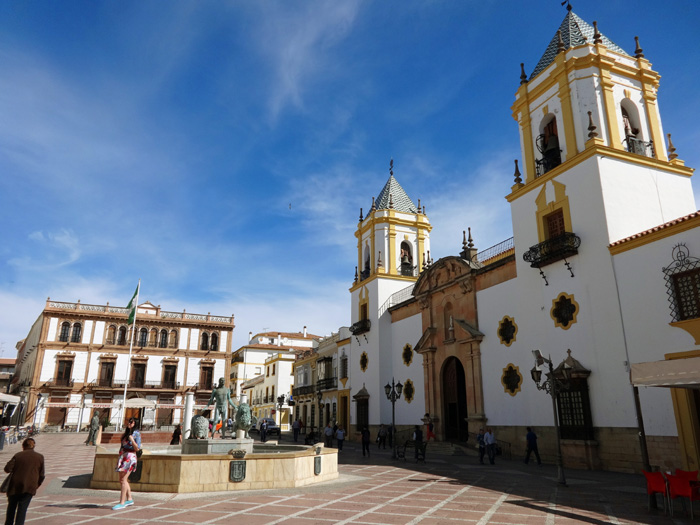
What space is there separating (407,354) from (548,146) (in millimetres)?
13997

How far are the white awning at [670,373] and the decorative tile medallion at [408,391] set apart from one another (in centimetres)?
1849

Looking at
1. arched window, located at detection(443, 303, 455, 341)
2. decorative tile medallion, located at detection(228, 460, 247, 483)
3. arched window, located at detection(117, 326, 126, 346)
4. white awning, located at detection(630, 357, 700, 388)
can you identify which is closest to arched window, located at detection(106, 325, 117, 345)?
arched window, located at detection(117, 326, 126, 346)

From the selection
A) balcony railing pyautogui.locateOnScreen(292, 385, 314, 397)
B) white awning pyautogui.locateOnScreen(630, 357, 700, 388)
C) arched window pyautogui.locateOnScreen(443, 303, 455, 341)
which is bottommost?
white awning pyautogui.locateOnScreen(630, 357, 700, 388)

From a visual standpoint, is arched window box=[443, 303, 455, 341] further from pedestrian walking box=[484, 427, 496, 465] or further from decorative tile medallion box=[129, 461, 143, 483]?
decorative tile medallion box=[129, 461, 143, 483]

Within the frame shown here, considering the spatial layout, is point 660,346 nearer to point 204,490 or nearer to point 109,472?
point 204,490

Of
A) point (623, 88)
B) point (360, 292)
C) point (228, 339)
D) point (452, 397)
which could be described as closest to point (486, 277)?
point (452, 397)

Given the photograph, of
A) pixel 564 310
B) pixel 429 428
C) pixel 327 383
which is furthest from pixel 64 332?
pixel 564 310

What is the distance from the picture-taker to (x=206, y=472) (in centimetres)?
1112

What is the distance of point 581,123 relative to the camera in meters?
19.3

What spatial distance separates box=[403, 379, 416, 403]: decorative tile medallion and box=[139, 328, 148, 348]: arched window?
2857 cm

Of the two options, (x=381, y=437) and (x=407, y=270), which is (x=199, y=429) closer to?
(x=381, y=437)

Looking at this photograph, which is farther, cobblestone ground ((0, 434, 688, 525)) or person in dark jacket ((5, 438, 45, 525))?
cobblestone ground ((0, 434, 688, 525))

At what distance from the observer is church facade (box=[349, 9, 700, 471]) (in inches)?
577

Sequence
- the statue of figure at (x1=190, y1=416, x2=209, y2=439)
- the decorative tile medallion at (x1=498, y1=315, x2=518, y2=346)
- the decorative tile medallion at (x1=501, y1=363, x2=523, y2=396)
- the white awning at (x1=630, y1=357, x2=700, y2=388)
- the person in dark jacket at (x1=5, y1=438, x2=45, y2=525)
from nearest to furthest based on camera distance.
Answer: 1. the person in dark jacket at (x1=5, y1=438, x2=45, y2=525)
2. the white awning at (x1=630, y1=357, x2=700, y2=388)
3. the statue of figure at (x1=190, y1=416, x2=209, y2=439)
4. the decorative tile medallion at (x1=501, y1=363, x2=523, y2=396)
5. the decorative tile medallion at (x1=498, y1=315, x2=518, y2=346)
